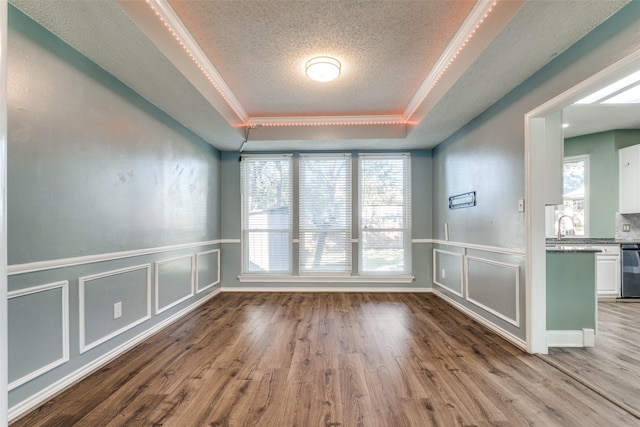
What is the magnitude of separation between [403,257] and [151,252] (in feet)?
12.2

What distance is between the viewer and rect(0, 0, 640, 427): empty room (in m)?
1.71

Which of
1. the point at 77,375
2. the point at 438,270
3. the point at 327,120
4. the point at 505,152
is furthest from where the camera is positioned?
the point at 438,270

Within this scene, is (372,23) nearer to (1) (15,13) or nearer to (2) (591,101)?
(1) (15,13)

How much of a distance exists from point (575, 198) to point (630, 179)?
0.70m

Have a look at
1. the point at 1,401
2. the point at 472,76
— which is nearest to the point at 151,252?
the point at 1,401

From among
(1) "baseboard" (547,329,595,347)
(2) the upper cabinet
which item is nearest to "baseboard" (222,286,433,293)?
(1) "baseboard" (547,329,595,347)

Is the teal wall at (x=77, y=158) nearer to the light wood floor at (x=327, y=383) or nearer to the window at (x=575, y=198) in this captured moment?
the light wood floor at (x=327, y=383)

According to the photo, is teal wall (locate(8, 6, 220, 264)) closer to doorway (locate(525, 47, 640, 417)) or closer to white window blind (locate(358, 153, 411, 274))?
white window blind (locate(358, 153, 411, 274))

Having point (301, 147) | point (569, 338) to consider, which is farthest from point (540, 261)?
point (301, 147)

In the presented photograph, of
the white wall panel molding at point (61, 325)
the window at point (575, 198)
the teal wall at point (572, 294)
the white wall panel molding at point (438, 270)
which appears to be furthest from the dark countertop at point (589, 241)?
the white wall panel molding at point (61, 325)

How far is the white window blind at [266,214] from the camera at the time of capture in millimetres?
4812

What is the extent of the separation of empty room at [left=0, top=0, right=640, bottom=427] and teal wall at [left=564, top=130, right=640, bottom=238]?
5cm

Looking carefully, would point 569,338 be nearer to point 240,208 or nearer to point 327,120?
point 327,120

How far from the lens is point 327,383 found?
202cm
